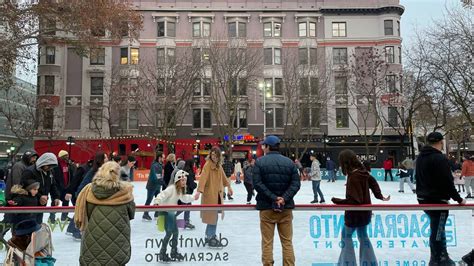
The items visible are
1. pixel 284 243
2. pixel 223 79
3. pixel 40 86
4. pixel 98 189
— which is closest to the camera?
pixel 98 189

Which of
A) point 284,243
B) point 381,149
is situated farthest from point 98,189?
point 381,149

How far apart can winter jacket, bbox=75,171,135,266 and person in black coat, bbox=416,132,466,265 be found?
3.96 meters

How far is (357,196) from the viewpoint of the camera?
17.4 feet

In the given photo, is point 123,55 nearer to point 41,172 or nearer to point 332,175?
point 332,175

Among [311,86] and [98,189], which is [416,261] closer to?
[98,189]

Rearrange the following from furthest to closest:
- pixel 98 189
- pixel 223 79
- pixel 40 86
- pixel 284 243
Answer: pixel 40 86, pixel 223 79, pixel 284 243, pixel 98 189

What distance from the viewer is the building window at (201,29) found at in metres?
38.6

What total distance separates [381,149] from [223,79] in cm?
1688

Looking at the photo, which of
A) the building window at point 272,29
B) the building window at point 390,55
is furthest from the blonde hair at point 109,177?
the building window at point 390,55

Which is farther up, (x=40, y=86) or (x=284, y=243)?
(x=40, y=86)

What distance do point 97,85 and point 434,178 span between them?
36.6 meters

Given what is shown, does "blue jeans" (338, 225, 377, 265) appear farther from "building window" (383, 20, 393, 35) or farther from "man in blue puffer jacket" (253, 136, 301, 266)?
"building window" (383, 20, 393, 35)

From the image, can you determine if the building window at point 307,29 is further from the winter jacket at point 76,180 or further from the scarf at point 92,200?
the scarf at point 92,200

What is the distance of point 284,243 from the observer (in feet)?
16.5
